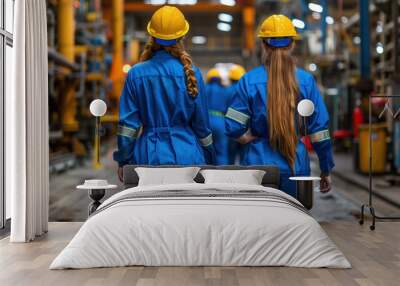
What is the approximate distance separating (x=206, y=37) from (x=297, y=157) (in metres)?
37.6

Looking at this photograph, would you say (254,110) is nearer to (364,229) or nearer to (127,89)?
(127,89)

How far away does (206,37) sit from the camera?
4306 centimetres

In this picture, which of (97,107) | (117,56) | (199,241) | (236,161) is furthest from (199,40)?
(199,241)

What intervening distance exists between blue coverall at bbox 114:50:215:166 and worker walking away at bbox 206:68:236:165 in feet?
13.6

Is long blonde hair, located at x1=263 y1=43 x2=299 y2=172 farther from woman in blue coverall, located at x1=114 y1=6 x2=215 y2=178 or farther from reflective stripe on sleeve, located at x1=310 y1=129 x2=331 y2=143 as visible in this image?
woman in blue coverall, located at x1=114 y1=6 x2=215 y2=178

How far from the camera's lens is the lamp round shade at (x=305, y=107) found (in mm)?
5660

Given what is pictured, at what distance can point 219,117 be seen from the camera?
10.4 meters

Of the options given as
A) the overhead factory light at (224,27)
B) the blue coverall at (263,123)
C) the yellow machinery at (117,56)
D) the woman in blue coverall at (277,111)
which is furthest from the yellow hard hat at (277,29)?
the overhead factory light at (224,27)

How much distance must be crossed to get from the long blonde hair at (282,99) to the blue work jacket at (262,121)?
5cm

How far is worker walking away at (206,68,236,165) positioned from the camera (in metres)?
10.3

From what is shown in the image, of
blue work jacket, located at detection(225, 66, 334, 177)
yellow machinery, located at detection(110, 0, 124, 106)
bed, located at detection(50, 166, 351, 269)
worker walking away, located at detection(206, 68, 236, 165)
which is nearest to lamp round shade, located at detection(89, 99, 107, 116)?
blue work jacket, located at detection(225, 66, 334, 177)

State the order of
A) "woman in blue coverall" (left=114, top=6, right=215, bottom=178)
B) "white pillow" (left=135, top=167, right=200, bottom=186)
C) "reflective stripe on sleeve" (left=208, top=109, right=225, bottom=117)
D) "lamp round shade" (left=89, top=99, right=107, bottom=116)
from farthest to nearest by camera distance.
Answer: "reflective stripe on sleeve" (left=208, top=109, right=225, bottom=117) < "lamp round shade" (left=89, top=99, right=107, bottom=116) < "white pillow" (left=135, top=167, right=200, bottom=186) < "woman in blue coverall" (left=114, top=6, right=215, bottom=178)

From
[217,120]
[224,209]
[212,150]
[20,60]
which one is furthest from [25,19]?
[217,120]

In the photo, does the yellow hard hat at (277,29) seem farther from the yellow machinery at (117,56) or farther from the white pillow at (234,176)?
the yellow machinery at (117,56)
